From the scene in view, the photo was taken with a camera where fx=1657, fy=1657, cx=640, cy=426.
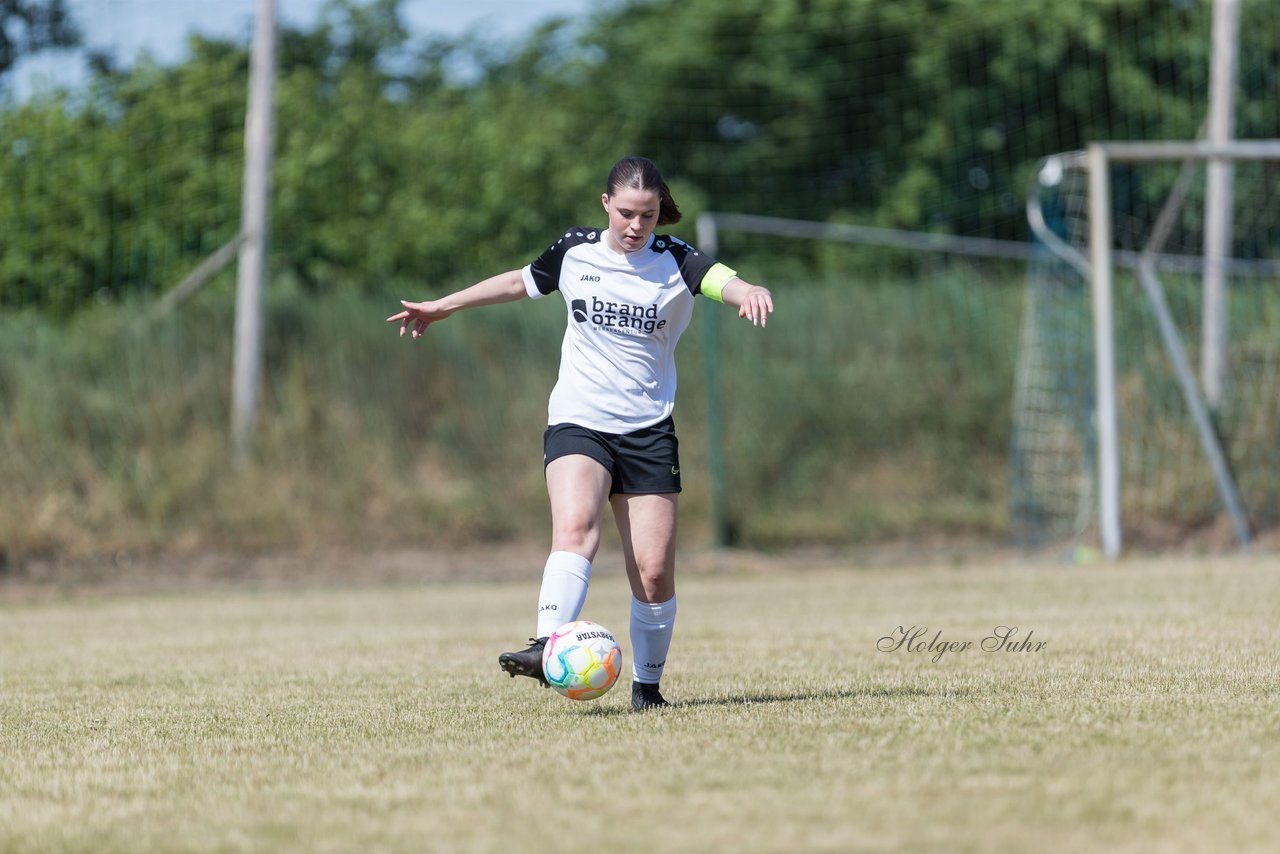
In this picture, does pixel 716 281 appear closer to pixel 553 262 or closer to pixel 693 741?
pixel 553 262

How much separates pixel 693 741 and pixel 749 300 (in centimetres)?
164

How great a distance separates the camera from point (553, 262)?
6297 millimetres

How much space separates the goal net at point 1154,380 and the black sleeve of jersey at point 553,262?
351 inches

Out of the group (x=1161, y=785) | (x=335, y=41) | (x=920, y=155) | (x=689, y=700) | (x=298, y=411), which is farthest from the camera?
(x=335, y=41)

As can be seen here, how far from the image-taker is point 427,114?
30.9m

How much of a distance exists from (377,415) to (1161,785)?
49.1 ft

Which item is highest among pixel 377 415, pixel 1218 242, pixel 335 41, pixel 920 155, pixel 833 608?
pixel 335 41

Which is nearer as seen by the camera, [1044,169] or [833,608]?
[833,608]

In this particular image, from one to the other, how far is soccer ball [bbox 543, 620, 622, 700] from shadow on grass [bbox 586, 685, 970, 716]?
0.30 metres

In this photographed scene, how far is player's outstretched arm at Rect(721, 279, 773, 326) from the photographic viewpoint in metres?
5.75

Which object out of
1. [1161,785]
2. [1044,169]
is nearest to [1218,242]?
[1044,169]

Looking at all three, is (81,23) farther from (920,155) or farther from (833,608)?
(920,155)

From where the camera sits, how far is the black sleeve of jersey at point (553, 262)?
6293 millimetres
